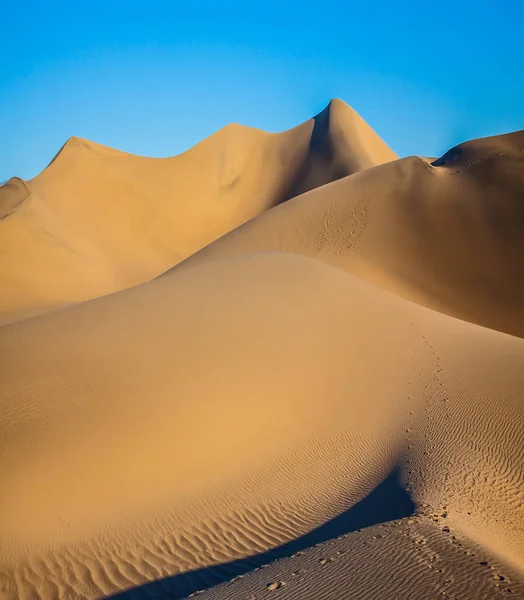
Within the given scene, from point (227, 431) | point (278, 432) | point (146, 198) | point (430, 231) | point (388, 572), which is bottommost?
point (388, 572)

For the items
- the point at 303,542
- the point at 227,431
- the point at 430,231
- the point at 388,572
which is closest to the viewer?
the point at 388,572

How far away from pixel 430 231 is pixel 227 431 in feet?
51.6

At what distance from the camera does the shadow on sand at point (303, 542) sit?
5398 mm

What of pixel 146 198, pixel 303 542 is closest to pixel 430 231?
pixel 303 542

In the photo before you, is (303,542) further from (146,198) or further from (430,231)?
(146,198)

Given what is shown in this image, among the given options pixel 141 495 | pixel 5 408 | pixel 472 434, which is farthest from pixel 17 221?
pixel 472 434

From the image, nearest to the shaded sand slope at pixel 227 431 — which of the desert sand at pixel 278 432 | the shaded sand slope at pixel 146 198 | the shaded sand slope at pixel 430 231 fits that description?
the desert sand at pixel 278 432

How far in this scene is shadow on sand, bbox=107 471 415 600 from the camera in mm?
5398

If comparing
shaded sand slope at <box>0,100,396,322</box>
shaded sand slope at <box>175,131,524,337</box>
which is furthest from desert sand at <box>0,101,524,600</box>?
shaded sand slope at <box>0,100,396,322</box>

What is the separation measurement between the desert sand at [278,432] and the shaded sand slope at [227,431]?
3cm

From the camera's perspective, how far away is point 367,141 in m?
46.5

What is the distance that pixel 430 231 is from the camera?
21.6 meters

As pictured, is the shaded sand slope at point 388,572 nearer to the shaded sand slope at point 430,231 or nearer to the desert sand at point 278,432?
the desert sand at point 278,432

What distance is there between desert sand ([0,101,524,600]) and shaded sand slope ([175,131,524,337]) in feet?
0.48
